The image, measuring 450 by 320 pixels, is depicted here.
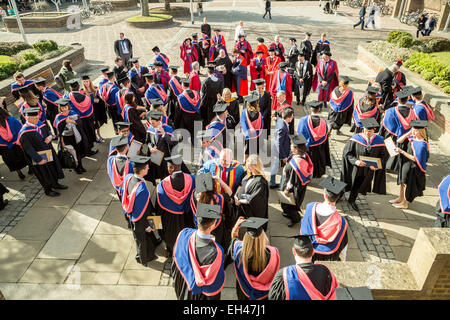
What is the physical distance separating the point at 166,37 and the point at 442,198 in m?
19.5

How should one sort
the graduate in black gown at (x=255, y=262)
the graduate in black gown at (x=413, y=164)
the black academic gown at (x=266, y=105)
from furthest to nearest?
the black academic gown at (x=266, y=105) → the graduate in black gown at (x=413, y=164) → the graduate in black gown at (x=255, y=262)

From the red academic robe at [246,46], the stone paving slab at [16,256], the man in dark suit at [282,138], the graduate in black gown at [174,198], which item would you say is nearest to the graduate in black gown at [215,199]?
the graduate in black gown at [174,198]

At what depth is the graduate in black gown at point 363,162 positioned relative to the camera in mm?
5691

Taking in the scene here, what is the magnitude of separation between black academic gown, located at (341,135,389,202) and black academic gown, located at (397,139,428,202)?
380 mm

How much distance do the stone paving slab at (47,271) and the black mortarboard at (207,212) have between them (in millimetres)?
2738

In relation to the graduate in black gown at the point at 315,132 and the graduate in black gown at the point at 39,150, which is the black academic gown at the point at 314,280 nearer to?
the graduate in black gown at the point at 315,132

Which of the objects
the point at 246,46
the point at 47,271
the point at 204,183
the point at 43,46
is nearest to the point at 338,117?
the point at 246,46

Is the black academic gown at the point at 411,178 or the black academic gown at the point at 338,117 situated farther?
the black academic gown at the point at 338,117

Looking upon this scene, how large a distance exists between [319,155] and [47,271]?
17.8 ft

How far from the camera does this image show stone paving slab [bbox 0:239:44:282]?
4949 millimetres

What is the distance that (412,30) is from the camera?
22688mm

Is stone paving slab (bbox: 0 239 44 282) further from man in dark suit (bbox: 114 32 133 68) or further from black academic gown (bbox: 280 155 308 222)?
man in dark suit (bbox: 114 32 133 68)

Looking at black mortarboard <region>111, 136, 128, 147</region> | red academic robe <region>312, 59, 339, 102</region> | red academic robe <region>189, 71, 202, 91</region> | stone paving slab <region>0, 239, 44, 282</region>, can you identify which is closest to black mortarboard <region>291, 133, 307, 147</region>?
black mortarboard <region>111, 136, 128, 147</region>
